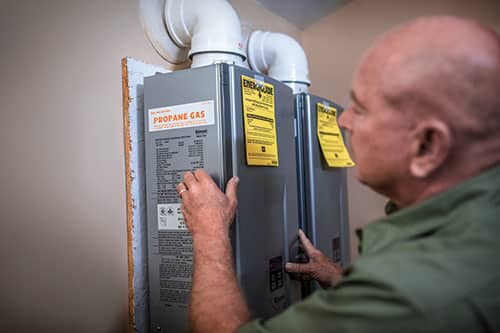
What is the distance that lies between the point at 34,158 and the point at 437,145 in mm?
913

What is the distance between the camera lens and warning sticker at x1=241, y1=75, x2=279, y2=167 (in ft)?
3.87

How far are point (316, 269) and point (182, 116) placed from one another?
0.67m

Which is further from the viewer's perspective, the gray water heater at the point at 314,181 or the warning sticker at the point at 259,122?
the gray water heater at the point at 314,181

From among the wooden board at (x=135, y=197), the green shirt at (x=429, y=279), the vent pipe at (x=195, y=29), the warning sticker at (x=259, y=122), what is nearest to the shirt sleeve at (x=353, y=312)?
the green shirt at (x=429, y=279)

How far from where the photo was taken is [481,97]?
68cm

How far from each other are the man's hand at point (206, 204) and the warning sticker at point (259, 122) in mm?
141

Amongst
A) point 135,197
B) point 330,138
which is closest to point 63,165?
point 135,197

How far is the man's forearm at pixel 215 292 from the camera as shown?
867mm

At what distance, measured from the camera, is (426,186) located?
77 centimetres

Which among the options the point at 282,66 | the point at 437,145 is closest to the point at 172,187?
the point at 437,145

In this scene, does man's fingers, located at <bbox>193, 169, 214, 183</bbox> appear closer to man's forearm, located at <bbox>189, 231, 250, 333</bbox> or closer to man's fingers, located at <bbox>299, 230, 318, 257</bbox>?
man's forearm, located at <bbox>189, 231, 250, 333</bbox>

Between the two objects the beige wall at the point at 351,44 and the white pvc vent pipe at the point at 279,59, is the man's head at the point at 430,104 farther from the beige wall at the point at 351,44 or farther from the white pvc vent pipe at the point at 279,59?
the beige wall at the point at 351,44

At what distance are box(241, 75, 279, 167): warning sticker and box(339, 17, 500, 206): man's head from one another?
423 millimetres

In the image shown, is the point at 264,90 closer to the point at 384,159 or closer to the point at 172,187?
the point at 172,187
